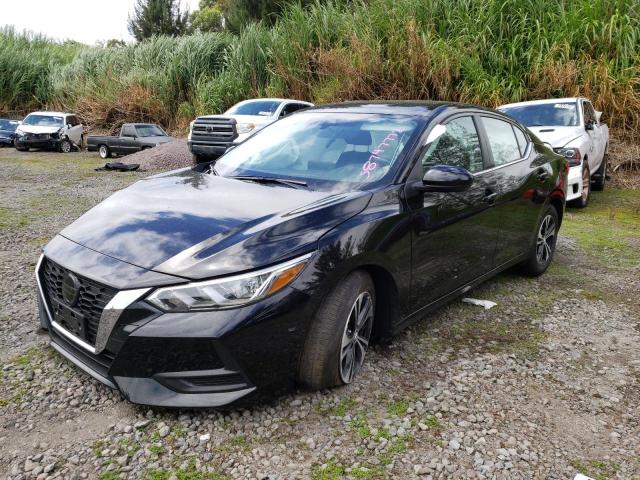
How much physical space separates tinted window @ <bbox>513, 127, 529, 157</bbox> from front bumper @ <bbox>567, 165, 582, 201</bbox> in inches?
148

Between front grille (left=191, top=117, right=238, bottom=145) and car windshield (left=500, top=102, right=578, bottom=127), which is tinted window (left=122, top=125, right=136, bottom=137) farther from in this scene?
car windshield (left=500, top=102, right=578, bottom=127)

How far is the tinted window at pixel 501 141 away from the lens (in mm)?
4160

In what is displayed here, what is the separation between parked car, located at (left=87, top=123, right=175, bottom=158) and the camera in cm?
1723

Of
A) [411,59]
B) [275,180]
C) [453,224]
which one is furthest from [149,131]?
[453,224]

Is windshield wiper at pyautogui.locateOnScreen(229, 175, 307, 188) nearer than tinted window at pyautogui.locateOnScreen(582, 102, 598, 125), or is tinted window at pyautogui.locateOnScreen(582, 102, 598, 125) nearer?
windshield wiper at pyautogui.locateOnScreen(229, 175, 307, 188)

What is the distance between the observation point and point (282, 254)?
100 inches

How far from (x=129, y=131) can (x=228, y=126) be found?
7331 millimetres

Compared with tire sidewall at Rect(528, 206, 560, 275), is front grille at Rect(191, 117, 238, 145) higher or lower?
higher

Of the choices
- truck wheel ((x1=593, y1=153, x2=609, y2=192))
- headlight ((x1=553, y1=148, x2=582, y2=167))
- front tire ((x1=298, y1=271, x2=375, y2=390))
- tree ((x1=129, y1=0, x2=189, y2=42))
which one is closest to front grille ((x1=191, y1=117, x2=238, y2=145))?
headlight ((x1=553, y1=148, x2=582, y2=167))

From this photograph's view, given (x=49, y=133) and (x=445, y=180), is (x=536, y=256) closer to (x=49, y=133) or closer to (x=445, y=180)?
(x=445, y=180)

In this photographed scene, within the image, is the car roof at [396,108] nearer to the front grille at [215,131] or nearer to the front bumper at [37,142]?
the front grille at [215,131]

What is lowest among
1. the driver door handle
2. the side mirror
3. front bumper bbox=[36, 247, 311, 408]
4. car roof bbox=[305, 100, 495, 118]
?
front bumper bbox=[36, 247, 311, 408]

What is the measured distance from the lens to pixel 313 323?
2.64 meters

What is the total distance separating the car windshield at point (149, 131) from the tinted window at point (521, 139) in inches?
590
